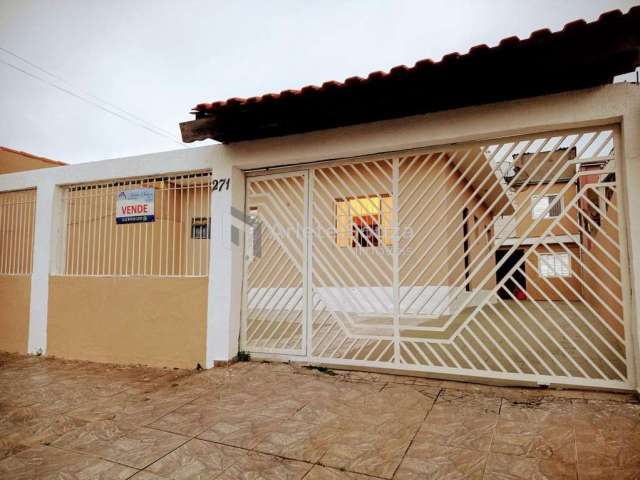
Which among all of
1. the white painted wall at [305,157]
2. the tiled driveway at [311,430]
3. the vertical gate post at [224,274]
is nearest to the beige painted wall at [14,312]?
the white painted wall at [305,157]

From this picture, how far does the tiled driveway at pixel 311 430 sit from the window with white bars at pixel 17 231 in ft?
8.75

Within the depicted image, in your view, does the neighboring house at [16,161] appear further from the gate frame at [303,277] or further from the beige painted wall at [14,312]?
the gate frame at [303,277]

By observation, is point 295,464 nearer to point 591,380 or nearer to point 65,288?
point 591,380

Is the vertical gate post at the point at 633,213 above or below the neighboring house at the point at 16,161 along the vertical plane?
below

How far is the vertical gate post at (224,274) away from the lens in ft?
15.1

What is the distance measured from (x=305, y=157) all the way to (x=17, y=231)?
16.8 ft

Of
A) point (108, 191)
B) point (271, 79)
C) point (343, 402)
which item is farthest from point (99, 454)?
point (271, 79)

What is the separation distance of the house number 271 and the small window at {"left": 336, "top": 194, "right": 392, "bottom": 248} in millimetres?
1473

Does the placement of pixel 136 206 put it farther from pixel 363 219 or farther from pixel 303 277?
pixel 363 219

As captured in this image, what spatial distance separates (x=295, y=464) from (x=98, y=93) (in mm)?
21477

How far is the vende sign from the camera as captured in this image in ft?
16.8

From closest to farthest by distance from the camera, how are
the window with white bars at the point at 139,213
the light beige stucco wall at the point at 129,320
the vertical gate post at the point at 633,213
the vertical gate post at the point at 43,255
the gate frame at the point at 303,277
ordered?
the vertical gate post at the point at 633,213
the gate frame at the point at 303,277
the light beige stucco wall at the point at 129,320
the window with white bars at the point at 139,213
the vertical gate post at the point at 43,255

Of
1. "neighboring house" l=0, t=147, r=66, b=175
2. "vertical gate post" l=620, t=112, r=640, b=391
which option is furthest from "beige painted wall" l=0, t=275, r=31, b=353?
"vertical gate post" l=620, t=112, r=640, b=391

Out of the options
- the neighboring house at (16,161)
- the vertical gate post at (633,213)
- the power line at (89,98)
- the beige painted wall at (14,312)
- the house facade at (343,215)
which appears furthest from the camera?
the power line at (89,98)
